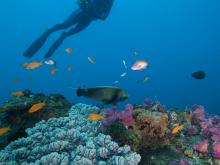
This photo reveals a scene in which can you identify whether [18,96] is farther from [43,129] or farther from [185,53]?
[185,53]

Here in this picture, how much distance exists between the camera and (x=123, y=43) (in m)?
165

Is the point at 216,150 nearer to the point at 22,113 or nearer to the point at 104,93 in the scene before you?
the point at 104,93

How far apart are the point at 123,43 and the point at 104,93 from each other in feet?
530

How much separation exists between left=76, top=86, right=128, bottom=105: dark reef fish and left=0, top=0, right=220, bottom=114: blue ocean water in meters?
109

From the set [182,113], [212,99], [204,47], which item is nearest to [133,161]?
[182,113]

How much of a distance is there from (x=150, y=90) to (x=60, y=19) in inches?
3458

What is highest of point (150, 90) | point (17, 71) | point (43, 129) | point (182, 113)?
point (17, 71)

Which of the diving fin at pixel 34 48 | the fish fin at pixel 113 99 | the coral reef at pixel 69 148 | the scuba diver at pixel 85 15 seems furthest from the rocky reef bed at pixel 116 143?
the scuba diver at pixel 85 15

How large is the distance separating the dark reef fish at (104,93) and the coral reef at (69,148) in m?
0.98

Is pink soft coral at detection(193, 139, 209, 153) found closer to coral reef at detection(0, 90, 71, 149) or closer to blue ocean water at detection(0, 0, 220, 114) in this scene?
coral reef at detection(0, 90, 71, 149)

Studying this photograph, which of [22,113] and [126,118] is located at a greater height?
[22,113]

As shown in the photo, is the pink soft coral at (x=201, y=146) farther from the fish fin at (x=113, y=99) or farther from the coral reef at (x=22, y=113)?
the coral reef at (x=22, y=113)

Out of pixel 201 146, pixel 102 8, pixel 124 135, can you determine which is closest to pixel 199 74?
pixel 201 146

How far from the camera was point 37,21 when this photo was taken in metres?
172
